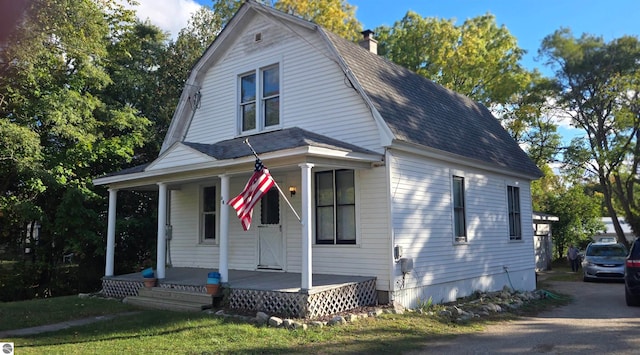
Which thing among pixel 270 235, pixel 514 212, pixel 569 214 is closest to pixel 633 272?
pixel 514 212

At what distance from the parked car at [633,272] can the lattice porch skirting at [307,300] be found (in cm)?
594

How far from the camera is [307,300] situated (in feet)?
28.4

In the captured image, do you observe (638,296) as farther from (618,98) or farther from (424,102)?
(618,98)

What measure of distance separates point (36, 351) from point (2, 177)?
1254 cm

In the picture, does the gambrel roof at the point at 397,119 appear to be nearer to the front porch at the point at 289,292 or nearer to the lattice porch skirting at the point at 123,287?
the front porch at the point at 289,292

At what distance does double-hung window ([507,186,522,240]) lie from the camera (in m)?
15.3

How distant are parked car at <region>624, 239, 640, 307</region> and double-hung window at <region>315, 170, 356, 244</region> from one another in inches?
247

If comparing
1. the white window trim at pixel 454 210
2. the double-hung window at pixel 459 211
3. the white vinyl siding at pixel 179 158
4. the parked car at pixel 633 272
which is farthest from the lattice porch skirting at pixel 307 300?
the parked car at pixel 633 272

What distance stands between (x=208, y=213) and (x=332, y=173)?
4431 millimetres

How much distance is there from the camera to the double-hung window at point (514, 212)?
15266 mm

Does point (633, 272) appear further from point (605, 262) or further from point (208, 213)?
point (208, 213)

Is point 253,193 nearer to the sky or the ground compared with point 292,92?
nearer to the ground

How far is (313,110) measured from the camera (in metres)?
11.8

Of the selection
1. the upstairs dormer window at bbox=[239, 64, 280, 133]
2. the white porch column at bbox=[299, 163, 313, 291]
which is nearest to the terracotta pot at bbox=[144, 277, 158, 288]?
the white porch column at bbox=[299, 163, 313, 291]
